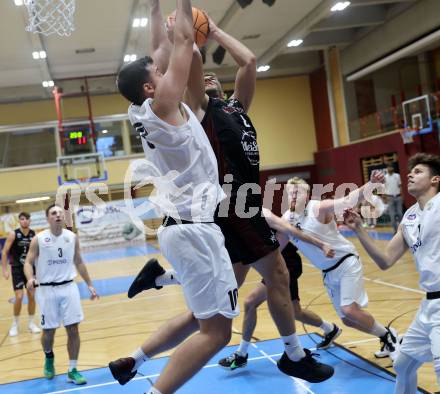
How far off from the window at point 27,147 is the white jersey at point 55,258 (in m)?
18.0

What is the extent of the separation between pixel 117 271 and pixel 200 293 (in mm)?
12040

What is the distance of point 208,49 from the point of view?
67.6ft

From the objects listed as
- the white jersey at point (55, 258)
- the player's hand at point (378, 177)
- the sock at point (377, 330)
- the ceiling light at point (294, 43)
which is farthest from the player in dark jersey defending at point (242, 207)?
the ceiling light at point (294, 43)

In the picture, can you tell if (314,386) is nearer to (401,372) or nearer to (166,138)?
(401,372)

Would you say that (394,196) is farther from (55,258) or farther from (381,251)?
(381,251)

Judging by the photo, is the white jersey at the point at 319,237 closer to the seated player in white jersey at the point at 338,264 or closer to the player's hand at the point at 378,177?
the seated player in white jersey at the point at 338,264

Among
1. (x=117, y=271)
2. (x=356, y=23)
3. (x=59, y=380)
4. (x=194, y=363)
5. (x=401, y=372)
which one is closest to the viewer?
(x=194, y=363)

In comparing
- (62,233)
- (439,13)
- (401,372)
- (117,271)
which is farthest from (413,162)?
(439,13)

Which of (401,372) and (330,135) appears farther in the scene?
(330,135)

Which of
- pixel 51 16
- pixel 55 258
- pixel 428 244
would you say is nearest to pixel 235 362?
pixel 55 258

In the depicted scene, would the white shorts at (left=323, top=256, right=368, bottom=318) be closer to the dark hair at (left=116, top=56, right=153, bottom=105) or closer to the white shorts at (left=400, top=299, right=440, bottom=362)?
the white shorts at (left=400, top=299, right=440, bottom=362)

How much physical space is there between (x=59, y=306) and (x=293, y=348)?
336 cm

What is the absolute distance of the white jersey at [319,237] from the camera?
540 cm

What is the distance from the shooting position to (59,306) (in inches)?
235
